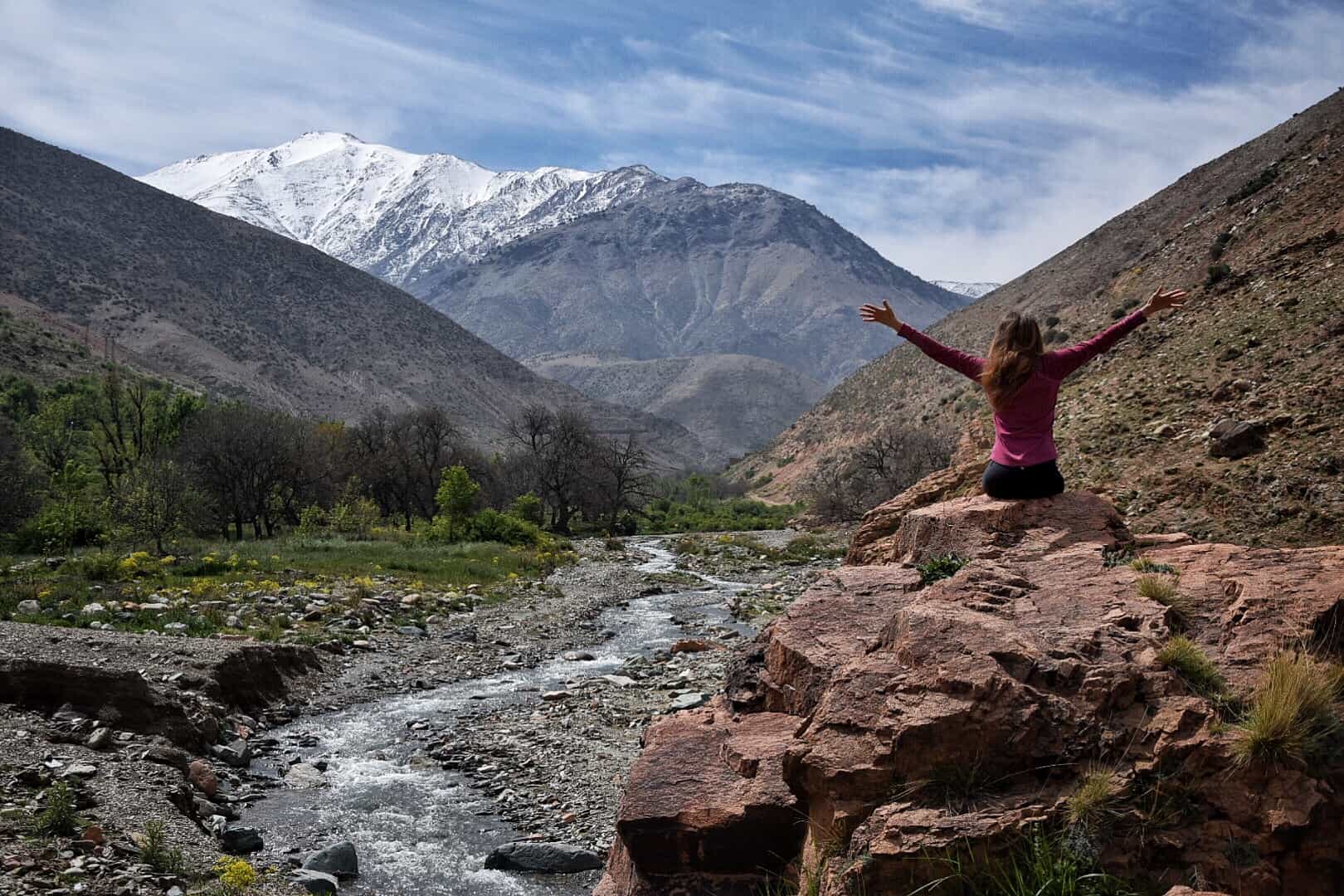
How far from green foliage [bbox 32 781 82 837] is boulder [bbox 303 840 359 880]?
2233 mm

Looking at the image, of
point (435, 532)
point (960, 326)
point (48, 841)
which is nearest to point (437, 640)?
point (48, 841)

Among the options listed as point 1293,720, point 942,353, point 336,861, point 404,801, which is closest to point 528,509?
point 404,801

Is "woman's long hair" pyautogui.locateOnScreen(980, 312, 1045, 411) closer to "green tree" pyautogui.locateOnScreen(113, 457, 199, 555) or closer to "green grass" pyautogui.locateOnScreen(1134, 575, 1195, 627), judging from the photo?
"green grass" pyautogui.locateOnScreen(1134, 575, 1195, 627)

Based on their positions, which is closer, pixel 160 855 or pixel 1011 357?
pixel 1011 357

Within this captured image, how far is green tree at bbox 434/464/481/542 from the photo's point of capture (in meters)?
43.2

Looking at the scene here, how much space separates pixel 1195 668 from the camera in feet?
16.3

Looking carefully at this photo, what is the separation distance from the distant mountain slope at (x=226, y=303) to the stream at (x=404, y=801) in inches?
3451

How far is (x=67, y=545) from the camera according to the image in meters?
29.8

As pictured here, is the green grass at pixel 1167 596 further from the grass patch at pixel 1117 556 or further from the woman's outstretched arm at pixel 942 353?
the woman's outstretched arm at pixel 942 353

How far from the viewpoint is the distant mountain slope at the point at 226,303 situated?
3903 inches

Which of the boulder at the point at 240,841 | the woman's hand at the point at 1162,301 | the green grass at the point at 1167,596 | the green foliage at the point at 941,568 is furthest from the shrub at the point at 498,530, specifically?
the green grass at the point at 1167,596

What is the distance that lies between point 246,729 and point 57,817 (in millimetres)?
5146

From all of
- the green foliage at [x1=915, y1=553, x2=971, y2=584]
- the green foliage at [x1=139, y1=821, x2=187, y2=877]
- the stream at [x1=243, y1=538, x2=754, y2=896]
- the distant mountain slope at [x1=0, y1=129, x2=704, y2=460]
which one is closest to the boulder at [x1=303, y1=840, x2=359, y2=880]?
the stream at [x1=243, y1=538, x2=754, y2=896]

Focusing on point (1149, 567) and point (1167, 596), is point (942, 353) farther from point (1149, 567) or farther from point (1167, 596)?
point (1167, 596)
